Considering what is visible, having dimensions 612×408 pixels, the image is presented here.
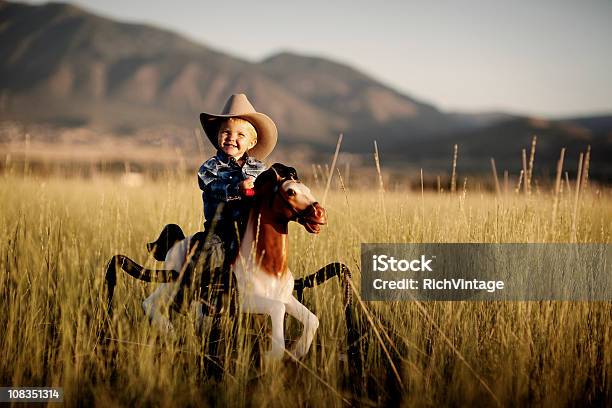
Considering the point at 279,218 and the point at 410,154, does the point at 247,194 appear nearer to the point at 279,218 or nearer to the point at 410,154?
the point at 279,218

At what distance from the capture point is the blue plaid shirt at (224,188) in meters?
2.63

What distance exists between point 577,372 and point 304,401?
128 cm

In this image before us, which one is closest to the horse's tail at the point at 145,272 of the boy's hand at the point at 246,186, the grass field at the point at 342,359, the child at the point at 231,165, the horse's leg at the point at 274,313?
the grass field at the point at 342,359

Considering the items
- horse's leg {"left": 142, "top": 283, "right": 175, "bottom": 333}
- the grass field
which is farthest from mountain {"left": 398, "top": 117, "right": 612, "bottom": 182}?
horse's leg {"left": 142, "top": 283, "right": 175, "bottom": 333}

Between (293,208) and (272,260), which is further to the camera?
(272,260)

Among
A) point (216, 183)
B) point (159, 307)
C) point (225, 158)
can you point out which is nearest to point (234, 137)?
point (225, 158)

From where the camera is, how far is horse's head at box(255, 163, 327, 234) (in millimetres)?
2256

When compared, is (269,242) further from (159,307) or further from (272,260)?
(159,307)

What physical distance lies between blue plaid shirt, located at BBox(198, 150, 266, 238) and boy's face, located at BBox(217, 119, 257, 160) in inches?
1.9

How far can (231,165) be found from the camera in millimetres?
2764

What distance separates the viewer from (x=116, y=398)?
7.52ft

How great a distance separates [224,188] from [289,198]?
510mm

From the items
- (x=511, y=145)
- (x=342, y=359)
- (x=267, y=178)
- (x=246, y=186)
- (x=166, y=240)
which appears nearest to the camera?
(x=267, y=178)

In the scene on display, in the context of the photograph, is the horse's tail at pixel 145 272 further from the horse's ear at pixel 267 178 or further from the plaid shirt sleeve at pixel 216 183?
the horse's ear at pixel 267 178
